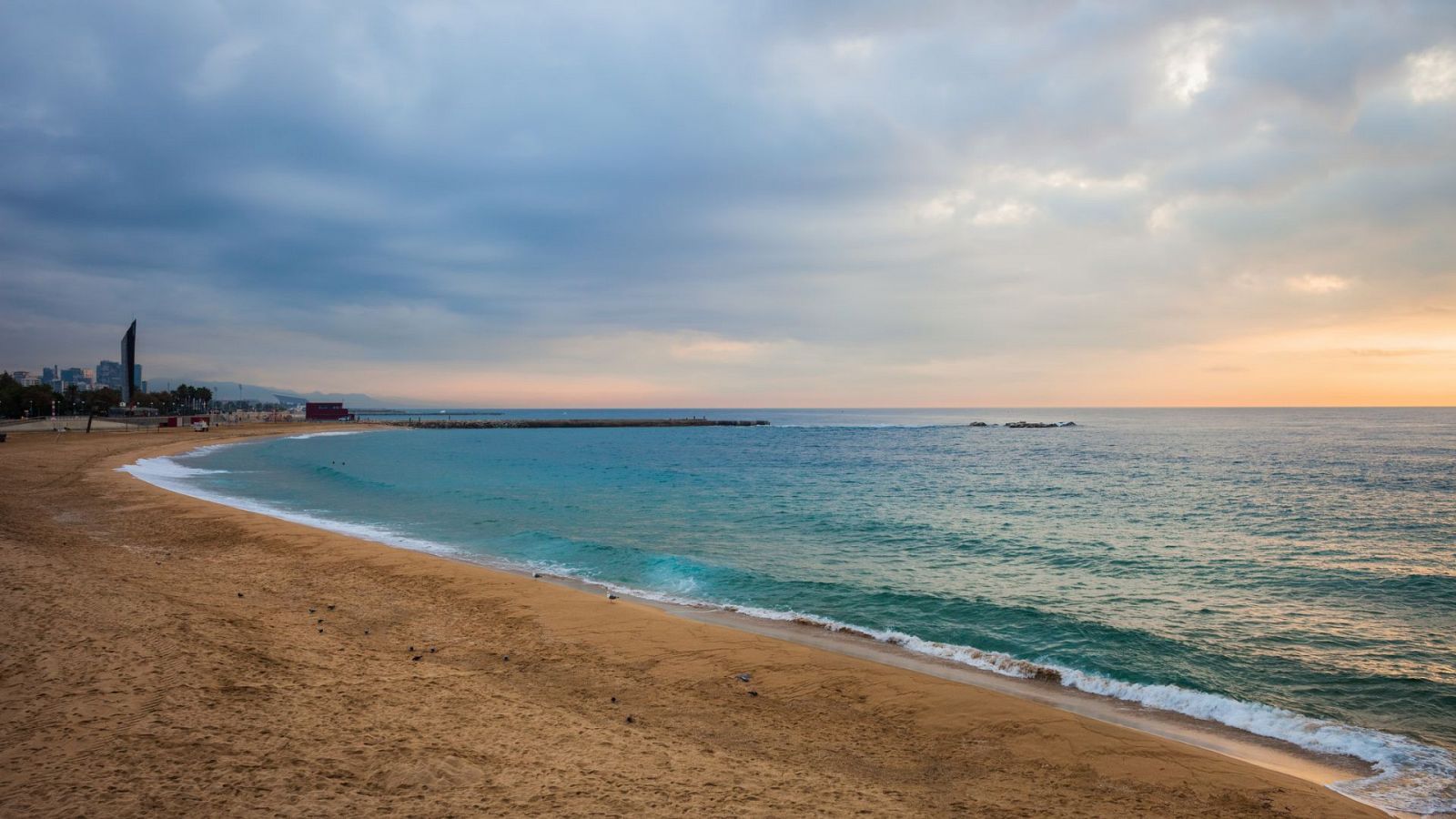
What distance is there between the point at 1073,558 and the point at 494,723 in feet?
54.8

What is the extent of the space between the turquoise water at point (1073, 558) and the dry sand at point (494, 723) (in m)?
2.57

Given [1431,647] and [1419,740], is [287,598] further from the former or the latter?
[1431,647]

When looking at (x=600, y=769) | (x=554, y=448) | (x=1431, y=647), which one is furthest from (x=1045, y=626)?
(x=554, y=448)

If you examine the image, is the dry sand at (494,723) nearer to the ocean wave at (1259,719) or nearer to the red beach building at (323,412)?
Answer: the ocean wave at (1259,719)

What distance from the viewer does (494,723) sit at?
23.0ft

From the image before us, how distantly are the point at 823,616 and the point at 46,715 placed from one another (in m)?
10.9

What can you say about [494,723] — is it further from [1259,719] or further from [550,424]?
[550,424]

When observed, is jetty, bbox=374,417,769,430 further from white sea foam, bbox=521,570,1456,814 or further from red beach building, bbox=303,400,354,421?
white sea foam, bbox=521,570,1456,814

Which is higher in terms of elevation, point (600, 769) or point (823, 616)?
point (600, 769)

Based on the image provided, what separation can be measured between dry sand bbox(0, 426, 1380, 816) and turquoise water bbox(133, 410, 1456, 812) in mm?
2566

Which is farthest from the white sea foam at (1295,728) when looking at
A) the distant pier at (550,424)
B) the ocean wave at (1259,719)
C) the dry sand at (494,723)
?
the distant pier at (550,424)

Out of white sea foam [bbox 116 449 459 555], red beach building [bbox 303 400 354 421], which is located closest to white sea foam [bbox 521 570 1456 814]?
white sea foam [bbox 116 449 459 555]

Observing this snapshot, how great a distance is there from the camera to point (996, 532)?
22516 millimetres

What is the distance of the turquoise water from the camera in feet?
32.1
